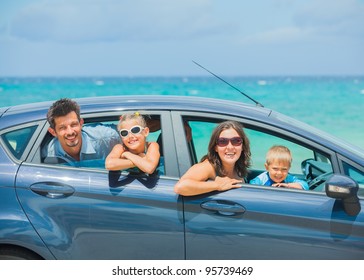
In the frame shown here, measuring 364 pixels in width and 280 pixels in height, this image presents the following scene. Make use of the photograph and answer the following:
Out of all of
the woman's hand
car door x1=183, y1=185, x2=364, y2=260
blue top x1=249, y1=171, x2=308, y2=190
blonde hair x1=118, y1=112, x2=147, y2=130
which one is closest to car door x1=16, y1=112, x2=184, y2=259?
car door x1=183, y1=185, x2=364, y2=260

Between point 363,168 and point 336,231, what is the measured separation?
14.9 inches

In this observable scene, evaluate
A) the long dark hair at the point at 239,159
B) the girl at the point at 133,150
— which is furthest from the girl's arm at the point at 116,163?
the long dark hair at the point at 239,159

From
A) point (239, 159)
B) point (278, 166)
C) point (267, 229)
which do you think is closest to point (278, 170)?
point (278, 166)

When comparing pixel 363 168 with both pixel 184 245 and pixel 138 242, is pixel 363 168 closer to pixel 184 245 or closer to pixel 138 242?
pixel 184 245

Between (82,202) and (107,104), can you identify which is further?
(107,104)

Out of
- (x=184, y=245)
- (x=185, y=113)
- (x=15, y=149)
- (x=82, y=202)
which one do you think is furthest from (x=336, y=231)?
(x=15, y=149)

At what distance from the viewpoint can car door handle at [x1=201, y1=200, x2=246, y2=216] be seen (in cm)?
364

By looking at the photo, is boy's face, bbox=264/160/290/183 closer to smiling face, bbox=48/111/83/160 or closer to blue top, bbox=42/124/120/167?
blue top, bbox=42/124/120/167

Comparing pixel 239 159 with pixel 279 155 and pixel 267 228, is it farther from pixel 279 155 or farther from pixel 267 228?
pixel 267 228

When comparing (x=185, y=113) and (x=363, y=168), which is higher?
(x=185, y=113)

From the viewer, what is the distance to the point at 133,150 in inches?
156

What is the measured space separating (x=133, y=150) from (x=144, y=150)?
0.07m

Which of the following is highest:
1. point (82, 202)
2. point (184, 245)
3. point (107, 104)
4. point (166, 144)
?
point (107, 104)

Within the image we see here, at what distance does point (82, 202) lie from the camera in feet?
12.1
